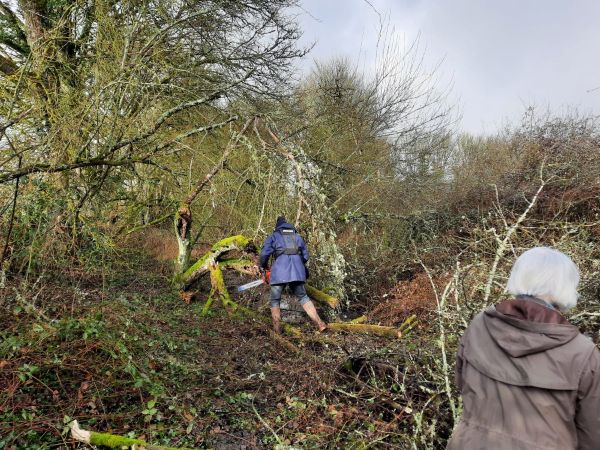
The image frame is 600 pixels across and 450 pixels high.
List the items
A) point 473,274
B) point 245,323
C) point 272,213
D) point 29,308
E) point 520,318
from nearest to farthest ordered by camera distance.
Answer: point 520,318, point 29,308, point 473,274, point 245,323, point 272,213

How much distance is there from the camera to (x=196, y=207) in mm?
9148

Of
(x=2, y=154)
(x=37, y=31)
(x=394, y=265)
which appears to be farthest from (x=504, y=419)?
(x=37, y=31)

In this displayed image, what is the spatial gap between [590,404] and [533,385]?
0.19 meters

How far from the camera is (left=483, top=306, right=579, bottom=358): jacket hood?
1.61m

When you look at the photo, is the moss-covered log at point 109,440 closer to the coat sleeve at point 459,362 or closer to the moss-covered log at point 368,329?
the coat sleeve at point 459,362

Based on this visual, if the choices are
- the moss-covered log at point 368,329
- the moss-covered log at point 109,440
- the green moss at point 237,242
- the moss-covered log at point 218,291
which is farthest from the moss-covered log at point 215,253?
the moss-covered log at point 109,440

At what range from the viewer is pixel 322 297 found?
7199 millimetres

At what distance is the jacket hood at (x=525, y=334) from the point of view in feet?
5.28

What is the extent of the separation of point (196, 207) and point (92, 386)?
19.4 ft

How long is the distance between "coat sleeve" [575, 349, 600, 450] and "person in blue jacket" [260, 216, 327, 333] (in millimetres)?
4614

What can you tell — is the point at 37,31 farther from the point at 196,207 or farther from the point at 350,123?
the point at 350,123

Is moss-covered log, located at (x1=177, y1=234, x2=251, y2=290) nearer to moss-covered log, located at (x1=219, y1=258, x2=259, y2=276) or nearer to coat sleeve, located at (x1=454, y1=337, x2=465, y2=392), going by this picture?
moss-covered log, located at (x1=219, y1=258, x2=259, y2=276)

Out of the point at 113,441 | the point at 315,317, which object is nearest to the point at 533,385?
the point at 113,441

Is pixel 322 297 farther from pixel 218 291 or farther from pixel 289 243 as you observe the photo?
pixel 218 291
